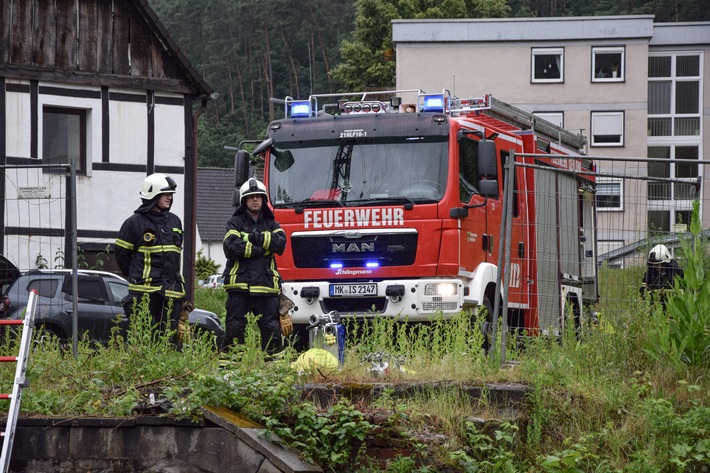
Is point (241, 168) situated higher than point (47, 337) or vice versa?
point (241, 168)

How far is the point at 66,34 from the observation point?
2331 centimetres

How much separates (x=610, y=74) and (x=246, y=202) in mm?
40575

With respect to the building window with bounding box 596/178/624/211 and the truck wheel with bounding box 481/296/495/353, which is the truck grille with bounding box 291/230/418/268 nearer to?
the truck wheel with bounding box 481/296/495/353

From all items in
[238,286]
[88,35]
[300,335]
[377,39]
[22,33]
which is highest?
[377,39]

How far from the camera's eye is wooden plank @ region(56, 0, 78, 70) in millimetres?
23188

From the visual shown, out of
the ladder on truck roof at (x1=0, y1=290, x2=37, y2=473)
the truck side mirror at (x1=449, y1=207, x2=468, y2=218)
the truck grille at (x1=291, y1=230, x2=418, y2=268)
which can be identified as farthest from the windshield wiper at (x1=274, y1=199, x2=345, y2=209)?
the ladder on truck roof at (x1=0, y1=290, x2=37, y2=473)

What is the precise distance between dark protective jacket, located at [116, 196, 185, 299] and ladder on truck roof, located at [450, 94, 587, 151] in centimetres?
478

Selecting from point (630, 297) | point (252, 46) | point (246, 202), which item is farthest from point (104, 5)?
point (252, 46)

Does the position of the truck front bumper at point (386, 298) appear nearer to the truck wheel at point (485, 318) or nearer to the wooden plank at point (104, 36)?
the truck wheel at point (485, 318)

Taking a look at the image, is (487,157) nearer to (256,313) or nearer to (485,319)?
(485,319)

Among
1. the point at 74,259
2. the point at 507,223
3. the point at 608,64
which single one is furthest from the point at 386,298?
the point at 608,64

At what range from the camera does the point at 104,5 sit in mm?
23703

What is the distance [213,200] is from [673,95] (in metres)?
24.0

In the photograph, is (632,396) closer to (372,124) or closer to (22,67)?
(372,124)
